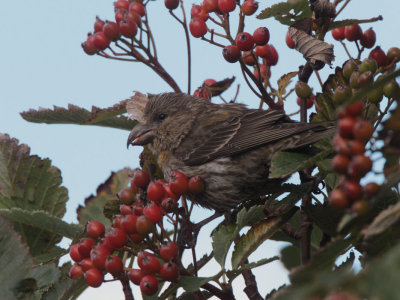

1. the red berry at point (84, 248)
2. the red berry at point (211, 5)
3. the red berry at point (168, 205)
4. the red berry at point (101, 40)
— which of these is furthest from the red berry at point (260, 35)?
the red berry at point (84, 248)

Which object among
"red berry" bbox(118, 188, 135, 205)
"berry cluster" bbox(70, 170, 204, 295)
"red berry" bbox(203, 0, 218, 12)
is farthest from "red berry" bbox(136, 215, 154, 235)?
"red berry" bbox(203, 0, 218, 12)

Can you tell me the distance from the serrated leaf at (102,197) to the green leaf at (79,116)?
0.36 m

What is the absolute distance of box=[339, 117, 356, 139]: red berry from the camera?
5.92 feet

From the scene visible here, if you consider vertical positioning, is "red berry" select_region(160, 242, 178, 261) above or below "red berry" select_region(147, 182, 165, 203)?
below

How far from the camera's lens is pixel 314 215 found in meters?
2.50

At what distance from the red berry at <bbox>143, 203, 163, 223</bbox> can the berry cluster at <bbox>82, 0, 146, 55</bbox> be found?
4.62ft

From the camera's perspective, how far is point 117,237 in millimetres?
2893

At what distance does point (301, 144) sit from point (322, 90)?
0.97 m

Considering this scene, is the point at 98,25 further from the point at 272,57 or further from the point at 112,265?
the point at 112,265

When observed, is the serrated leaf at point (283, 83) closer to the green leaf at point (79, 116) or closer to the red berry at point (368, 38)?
the red berry at point (368, 38)

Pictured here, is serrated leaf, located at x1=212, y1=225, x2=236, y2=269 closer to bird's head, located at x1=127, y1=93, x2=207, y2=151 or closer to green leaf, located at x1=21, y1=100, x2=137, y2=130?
green leaf, located at x1=21, y1=100, x2=137, y2=130

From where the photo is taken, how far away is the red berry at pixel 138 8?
4117mm

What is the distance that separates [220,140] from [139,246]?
196 cm

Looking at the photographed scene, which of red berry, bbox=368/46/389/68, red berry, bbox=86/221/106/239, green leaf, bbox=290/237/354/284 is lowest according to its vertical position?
green leaf, bbox=290/237/354/284
